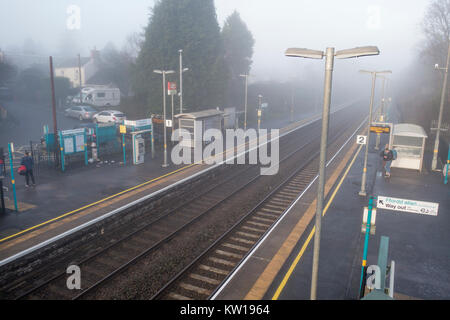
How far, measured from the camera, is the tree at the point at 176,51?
127ft

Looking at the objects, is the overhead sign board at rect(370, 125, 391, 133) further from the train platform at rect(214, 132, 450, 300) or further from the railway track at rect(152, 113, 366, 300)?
the railway track at rect(152, 113, 366, 300)

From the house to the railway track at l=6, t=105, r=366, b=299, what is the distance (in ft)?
180

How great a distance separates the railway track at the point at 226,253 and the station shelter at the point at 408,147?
7305mm

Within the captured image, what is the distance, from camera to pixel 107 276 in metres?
9.34

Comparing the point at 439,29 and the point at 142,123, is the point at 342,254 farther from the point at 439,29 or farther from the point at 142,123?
the point at 439,29

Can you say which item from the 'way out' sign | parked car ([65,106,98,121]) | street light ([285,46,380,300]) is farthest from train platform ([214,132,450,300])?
parked car ([65,106,98,121])

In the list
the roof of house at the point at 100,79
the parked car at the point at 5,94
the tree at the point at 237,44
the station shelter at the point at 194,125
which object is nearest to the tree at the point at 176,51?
the station shelter at the point at 194,125

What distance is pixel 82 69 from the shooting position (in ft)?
207

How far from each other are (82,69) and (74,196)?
54.6 metres

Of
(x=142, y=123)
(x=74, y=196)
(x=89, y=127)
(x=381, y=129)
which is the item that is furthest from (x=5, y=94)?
(x=381, y=129)
